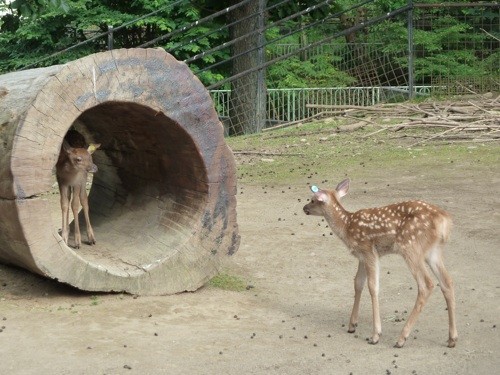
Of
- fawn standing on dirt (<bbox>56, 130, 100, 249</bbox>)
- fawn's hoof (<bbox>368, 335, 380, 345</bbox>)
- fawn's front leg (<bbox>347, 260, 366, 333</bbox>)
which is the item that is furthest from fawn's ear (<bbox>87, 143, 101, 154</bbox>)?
fawn's hoof (<bbox>368, 335, 380, 345</bbox>)

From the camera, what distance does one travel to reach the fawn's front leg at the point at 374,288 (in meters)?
7.21

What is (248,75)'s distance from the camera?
1783cm

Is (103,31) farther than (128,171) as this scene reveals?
Yes

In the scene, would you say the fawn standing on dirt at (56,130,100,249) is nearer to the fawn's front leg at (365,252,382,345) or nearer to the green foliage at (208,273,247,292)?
the green foliage at (208,273,247,292)

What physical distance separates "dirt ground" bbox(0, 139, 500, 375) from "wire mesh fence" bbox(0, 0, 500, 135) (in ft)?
24.7

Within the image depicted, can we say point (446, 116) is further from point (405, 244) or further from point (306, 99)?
point (405, 244)

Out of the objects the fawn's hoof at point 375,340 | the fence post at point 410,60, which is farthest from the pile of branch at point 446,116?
the fawn's hoof at point 375,340

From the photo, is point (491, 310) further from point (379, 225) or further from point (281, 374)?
point (281, 374)

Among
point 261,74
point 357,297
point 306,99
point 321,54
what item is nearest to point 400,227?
point 357,297

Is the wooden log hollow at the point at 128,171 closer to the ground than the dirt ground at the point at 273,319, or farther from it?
farther from it

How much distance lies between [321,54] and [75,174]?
13.1 metres

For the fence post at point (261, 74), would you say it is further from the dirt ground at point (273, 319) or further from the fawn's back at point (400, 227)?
the fawn's back at point (400, 227)

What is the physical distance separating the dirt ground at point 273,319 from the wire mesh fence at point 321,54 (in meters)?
7.52

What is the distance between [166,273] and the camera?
8.20 meters
